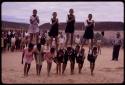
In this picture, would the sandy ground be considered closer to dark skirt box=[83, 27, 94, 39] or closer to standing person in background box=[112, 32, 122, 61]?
dark skirt box=[83, 27, 94, 39]

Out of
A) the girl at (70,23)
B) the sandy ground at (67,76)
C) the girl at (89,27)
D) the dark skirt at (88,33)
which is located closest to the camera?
the sandy ground at (67,76)

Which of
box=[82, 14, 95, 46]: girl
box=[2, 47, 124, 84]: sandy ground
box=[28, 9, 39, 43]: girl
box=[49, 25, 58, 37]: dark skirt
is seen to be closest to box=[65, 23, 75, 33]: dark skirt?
box=[49, 25, 58, 37]: dark skirt

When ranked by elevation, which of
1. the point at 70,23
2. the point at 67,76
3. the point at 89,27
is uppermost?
the point at 70,23

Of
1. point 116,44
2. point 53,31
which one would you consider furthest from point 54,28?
point 116,44

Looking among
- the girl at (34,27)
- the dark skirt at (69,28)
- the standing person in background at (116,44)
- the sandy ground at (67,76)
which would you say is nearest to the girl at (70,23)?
the dark skirt at (69,28)

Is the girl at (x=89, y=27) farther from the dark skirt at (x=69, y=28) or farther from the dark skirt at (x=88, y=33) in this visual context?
the dark skirt at (x=69, y=28)

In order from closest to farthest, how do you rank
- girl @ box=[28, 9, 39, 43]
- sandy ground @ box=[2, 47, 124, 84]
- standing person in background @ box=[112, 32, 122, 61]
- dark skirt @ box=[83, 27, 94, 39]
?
1. sandy ground @ box=[2, 47, 124, 84]
2. girl @ box=[28, 9, 39, 43]
3. dark skirt @ box=[83, 27, 94, 39]
4. standing person in background @ box=[112, 32, 122, 61]

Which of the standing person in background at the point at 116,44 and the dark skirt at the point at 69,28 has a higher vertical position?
the dark skirt at the point at 69,28

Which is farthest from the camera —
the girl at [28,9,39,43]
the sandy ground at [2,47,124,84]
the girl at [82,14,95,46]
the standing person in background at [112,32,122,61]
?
the standing person in background at [112,32,122,61]

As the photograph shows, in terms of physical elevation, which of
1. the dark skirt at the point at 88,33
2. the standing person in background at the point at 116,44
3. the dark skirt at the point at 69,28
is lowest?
the standing person in background at the point at 116,44

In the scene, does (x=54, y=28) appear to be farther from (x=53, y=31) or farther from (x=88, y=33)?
(x=88, y=33)

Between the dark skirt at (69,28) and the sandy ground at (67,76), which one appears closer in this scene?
the sandy ground at (67,76)

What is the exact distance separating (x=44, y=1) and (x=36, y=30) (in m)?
3.59

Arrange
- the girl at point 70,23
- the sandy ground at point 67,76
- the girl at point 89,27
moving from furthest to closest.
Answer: the girl at point 89,27 < the girl at point 70,23 < the sandy ground at point 67,76
